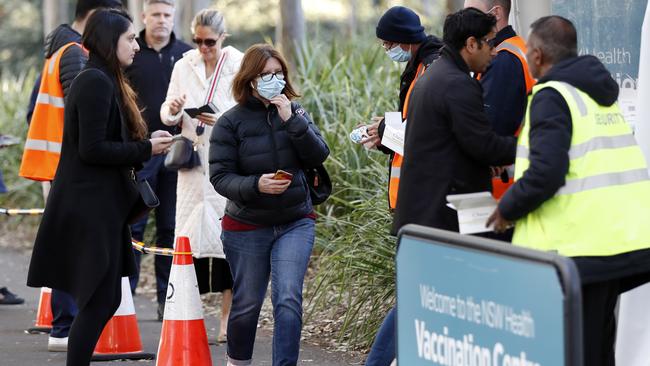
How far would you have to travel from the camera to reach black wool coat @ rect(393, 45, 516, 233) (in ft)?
17.2

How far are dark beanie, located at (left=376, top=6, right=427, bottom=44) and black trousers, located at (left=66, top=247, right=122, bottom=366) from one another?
185cm

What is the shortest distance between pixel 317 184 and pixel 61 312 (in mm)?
2171

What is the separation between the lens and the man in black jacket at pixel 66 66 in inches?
313

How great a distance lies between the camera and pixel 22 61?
34.2 metres

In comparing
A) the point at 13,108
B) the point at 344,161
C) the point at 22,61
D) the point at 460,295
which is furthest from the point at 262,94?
the point at 22,61

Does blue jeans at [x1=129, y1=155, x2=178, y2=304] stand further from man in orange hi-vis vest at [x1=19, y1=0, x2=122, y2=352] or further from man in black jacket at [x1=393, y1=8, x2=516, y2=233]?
man in black jacket at [x1=393, y1=8, x2=516, y2=233]

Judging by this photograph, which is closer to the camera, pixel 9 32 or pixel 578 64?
pixel 578 64

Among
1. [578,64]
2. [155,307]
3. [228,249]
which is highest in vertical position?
[578,64]

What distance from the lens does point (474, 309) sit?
13.6 feet

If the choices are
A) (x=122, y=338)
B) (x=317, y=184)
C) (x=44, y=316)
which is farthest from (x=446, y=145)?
(x=44, y=316)

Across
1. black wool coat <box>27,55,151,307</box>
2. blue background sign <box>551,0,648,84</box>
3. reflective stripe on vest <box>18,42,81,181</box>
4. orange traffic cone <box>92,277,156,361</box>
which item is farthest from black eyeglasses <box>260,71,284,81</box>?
reflective stripe on vest <box>18,42,81,181</box>

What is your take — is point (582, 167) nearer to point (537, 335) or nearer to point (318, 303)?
point (537, 335)

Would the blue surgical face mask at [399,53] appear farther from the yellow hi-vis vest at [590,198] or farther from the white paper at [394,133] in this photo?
the yellow hi-vis vest at [590,198]

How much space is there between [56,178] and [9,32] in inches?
1142
